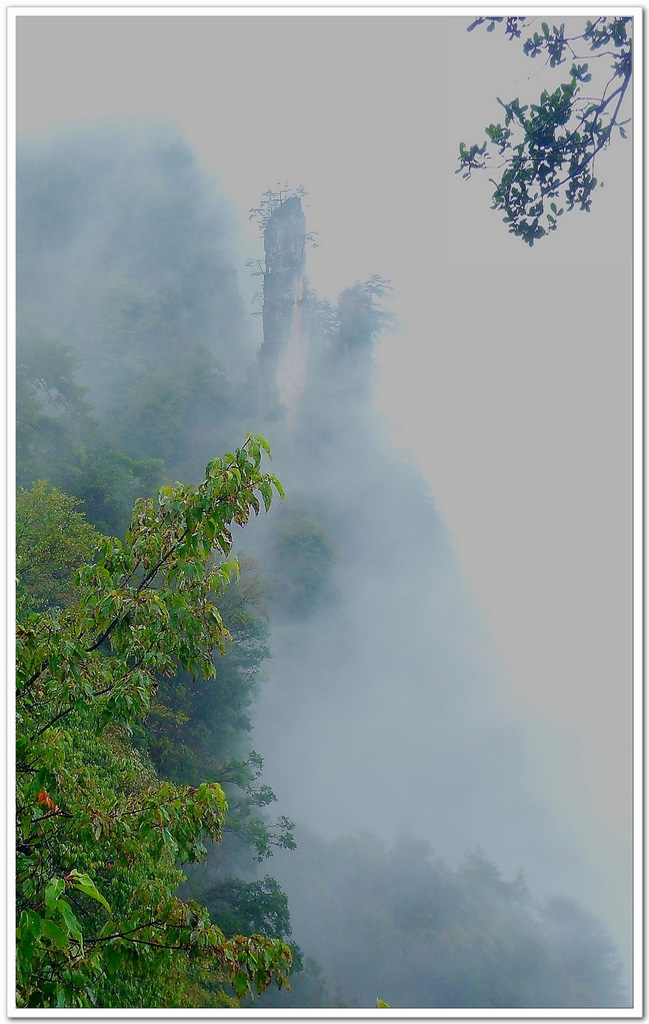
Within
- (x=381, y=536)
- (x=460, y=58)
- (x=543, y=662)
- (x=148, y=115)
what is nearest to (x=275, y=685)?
(x=381, y=536)

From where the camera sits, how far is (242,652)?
11.6 meters

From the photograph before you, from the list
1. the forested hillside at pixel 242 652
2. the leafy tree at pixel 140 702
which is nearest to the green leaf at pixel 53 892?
the forested hillside at pixel 242 652

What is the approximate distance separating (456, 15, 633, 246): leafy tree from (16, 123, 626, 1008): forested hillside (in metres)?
1.66

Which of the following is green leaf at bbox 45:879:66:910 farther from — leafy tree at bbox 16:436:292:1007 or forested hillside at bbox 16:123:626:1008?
leafy tree at bbox 16:436:292:1007

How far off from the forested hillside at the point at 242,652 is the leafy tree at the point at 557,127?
1.66 metres

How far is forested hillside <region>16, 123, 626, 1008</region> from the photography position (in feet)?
5.34

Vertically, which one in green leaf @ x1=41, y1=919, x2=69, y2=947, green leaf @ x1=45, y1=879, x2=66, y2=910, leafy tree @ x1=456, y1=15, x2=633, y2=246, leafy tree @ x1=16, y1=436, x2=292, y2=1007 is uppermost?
leafy tree @ x1=456, y1=15, x2=633, y2=246

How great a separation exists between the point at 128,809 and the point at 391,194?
22.7 meters

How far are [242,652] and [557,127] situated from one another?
10.1 metres

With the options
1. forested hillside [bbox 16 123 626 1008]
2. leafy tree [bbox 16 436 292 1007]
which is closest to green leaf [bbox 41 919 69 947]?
forested hillside [bbox 16 123 626 1008]

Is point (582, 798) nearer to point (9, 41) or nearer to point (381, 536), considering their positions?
point (381, 536)

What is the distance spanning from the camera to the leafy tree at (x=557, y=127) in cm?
232

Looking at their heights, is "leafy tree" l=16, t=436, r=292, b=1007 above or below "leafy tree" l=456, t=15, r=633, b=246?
below

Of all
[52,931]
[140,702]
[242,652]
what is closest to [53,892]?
[52,931]
